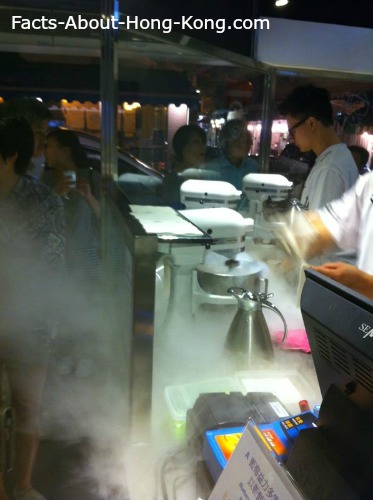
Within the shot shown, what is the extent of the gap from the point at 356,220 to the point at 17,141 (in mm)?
1346

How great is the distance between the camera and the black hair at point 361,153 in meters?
3.77

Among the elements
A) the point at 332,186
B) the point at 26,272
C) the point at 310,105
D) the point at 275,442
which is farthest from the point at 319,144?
the point at 275,442

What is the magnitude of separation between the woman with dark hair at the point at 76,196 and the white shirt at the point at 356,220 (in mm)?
1285

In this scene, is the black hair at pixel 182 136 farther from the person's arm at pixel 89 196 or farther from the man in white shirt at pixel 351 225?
the man in white shirt at pixel 351 225

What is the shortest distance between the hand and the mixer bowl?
0.66 meters

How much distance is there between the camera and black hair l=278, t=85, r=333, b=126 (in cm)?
235

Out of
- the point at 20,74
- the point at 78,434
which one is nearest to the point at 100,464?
the point at 78,434

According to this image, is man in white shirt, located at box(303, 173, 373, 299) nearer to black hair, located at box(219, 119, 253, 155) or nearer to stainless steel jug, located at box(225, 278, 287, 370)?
stainless steel jug, located at box(225, 278, 287, 370)

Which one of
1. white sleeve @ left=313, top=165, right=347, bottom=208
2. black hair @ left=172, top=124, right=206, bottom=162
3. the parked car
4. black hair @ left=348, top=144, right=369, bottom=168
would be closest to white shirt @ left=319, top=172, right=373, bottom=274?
white sleeve @ left=313, top=165, right=347, bottom=208

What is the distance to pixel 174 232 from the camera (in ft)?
4.41

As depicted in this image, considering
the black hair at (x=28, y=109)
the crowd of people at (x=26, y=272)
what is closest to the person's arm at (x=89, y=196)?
the crowd of people at (x=26, y=272)

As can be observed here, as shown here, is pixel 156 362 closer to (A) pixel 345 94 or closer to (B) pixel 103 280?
(B) pixel 103 280

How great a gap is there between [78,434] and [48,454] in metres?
0.32

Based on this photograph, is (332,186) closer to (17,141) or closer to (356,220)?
(356,220)
